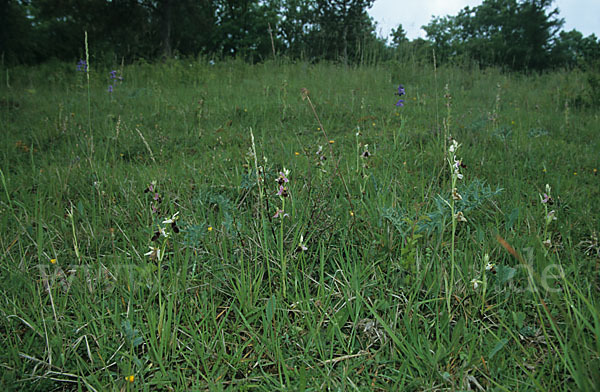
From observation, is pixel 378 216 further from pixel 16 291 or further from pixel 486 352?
pixel 16 291

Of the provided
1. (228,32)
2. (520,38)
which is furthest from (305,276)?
(520,38)

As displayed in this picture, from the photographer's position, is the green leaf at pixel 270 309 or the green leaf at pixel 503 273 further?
the green leaf at pixel 503 273

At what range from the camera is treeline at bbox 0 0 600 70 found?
9.84 m

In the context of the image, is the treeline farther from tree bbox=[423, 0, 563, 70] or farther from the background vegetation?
the background vegetation

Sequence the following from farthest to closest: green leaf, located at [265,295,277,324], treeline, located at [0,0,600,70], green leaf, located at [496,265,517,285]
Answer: treeline, located at [0,0,600,70], green leaf, located at [496,265,517,285], green leaf, located at [265,295,277,324]

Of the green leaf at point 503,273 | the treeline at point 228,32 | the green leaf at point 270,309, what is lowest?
the green leaf at point 270,309

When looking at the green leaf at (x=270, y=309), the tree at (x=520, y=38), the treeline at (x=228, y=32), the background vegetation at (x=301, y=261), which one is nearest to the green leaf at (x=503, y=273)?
the background vegetation at (x=301, y=261)

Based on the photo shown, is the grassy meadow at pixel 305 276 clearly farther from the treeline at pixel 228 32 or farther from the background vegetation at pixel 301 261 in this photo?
the treeline at pixel 228 32

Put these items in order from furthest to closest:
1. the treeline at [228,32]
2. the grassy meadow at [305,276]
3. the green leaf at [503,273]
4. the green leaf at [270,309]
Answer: the treeline at [228,32], the green leaf at [503,273], the green leaf at [270,309], the grassy meadow at [305,276]

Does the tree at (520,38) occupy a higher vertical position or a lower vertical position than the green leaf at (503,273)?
higher

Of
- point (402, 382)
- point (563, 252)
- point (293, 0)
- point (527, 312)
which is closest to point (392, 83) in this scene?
point (563, 252)

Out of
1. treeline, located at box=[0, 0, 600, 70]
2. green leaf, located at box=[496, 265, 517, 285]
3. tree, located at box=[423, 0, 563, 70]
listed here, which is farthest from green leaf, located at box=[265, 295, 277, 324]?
tree, located at box=[423, 0, 563, 70]

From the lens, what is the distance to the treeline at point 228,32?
9.84 meters

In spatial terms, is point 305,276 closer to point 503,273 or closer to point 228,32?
point 503,273
